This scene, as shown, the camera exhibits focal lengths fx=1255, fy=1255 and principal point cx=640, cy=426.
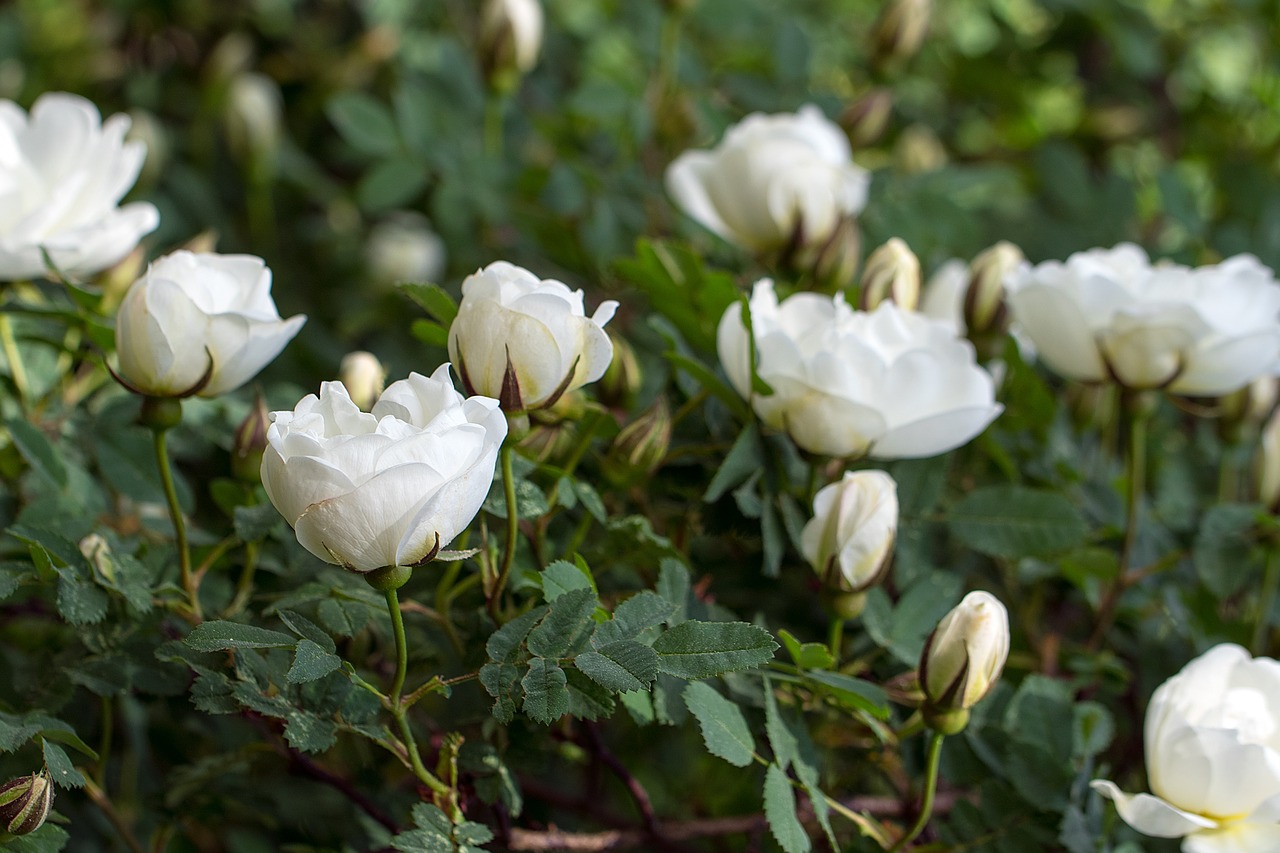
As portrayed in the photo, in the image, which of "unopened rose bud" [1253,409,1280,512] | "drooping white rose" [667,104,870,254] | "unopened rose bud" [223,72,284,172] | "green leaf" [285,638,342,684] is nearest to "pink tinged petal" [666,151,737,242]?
"drooping white rose" [667,104,870,254]

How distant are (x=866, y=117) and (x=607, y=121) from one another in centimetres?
28

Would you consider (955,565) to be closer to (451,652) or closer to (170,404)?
(451,652)

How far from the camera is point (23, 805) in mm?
560

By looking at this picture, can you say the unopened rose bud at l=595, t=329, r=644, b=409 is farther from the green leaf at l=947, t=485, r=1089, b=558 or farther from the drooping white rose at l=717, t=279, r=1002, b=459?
the green leaf at l=947, t=485, r=1089, b=558

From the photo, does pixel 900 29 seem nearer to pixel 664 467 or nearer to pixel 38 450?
pixel 664 467

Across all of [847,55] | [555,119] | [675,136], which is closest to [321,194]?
[555,119]

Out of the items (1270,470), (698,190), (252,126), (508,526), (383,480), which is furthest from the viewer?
(252,126)

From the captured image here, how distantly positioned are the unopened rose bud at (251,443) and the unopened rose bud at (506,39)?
58 cm

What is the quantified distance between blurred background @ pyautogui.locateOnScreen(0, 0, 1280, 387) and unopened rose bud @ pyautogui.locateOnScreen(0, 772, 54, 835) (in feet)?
2.12

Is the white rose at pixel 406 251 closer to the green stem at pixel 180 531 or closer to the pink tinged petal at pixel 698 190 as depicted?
the pink tinged petal at pixel 698 190

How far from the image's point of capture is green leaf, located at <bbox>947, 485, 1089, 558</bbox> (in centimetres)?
77

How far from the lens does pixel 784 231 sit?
3.05ft

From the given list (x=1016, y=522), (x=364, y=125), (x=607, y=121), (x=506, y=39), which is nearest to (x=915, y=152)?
(x=607, y=121)

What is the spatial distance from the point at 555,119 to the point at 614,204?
27 cm
